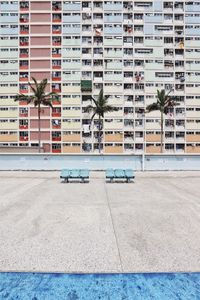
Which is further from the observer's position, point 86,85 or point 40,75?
point 40,75

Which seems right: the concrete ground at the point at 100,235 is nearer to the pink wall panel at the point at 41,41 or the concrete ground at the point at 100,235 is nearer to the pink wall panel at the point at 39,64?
the pink wall panel at the point at 39,64

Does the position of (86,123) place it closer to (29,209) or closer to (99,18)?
(99,18)

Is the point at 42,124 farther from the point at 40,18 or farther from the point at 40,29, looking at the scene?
the point at 40,18

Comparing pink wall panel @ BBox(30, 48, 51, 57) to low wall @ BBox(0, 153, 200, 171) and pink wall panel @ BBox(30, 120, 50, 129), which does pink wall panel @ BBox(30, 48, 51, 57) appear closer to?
pink wall panel @ BBox(30, 120, 50, 129)

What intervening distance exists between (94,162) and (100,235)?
23483 millimetres

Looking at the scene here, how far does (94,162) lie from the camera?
Answer: 31.0 metres

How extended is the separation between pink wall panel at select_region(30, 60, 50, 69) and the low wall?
3856cm

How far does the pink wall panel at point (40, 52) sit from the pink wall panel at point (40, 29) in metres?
4.22

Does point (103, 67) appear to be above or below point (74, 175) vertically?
above

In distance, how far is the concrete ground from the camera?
565 centimetres

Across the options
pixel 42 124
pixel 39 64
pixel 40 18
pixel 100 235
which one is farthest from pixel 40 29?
pixel 100 235

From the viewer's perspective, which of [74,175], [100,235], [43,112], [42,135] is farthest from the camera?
[43,112]

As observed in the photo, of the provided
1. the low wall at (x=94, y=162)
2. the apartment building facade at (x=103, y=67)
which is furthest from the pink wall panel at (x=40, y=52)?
the low wall at (x=94, y=162)

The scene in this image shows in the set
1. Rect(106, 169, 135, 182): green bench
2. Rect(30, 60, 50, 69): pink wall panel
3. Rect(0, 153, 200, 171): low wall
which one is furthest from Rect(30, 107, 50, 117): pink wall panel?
Rect(106, 169, 135, 182): green bench
